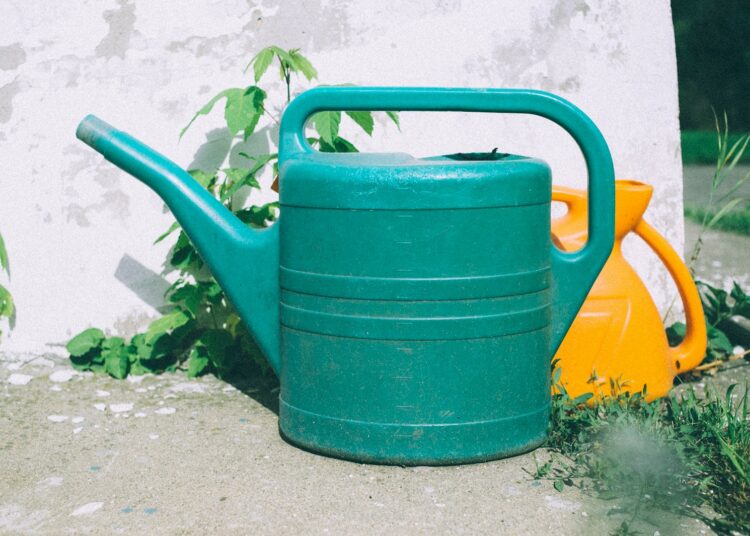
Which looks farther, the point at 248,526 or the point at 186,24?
the point at 186,24

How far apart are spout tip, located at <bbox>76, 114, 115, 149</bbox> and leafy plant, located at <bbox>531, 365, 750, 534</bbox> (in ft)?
4.09

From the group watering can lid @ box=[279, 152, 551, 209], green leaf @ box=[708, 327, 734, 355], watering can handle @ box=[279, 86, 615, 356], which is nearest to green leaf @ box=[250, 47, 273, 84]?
watering can handle @ box=[279, 86, 615, 356]

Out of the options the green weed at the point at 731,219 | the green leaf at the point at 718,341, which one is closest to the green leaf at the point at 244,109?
the green leaf at the point at 718,341

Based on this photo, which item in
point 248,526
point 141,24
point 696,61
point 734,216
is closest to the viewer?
point 248,526

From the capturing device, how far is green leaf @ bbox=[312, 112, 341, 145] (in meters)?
2.52

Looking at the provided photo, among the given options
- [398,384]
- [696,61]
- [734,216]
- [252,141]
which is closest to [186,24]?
[252,141]

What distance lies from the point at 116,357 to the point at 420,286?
1.21m

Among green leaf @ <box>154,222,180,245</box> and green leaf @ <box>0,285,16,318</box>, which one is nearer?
green leaf @ <box>154,222,180,245</box>

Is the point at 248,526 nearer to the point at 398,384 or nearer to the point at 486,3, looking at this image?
the point at 398,384

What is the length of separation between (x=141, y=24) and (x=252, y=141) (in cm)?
47

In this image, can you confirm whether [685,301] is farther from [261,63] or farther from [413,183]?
[261,63]

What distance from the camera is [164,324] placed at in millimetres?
2816

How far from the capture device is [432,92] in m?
2.10

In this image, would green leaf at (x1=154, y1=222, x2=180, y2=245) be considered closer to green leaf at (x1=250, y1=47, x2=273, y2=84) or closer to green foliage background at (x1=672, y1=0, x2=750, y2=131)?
green leaf at (x1=250, y1=47, x2=273, y2=84)
